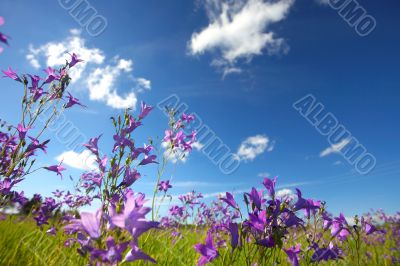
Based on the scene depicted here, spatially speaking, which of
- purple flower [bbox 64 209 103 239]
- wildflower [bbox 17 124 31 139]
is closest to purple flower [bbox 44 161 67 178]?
wildflower [bbox 17 124 31 139]

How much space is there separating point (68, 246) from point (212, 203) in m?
8.17

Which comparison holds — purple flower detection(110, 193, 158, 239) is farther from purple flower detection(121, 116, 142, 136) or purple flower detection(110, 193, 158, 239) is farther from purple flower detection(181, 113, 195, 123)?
purple flower detection(181, 113, 195, 123)

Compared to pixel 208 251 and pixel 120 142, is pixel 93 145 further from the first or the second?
pixel 208 251

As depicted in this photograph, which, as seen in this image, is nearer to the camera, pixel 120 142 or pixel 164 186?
pixel 120 142

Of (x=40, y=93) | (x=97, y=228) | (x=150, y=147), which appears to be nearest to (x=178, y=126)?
(x=150, y=147)

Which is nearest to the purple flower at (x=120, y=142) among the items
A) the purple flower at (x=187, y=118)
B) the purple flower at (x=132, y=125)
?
the purple flower at (x=132, y=125)

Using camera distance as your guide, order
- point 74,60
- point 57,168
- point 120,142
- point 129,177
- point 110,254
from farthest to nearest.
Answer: point 74,60 → point 57,168 → point 120,142 → point 129,177 → point 110,254

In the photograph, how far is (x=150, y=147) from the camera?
11.4 feet

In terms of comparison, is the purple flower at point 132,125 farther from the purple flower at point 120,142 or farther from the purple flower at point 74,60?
the purple flower at point 74,60

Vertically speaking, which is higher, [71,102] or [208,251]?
[71,102]

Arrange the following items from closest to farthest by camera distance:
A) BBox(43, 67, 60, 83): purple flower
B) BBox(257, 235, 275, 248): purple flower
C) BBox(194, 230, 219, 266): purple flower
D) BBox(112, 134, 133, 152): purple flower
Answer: BBox(257, 235, 275, 248): purple flower, BBox(194, 230, 219, 266): purple flower, BBox(112, 134, 133, 152): purple flower, BBox(43, 67, 60, 83): purple flower

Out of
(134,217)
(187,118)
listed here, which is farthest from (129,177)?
(187,118)

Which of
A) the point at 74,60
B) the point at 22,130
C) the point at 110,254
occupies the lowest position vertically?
the point at 110,254

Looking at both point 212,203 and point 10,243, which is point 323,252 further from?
point 212,203
